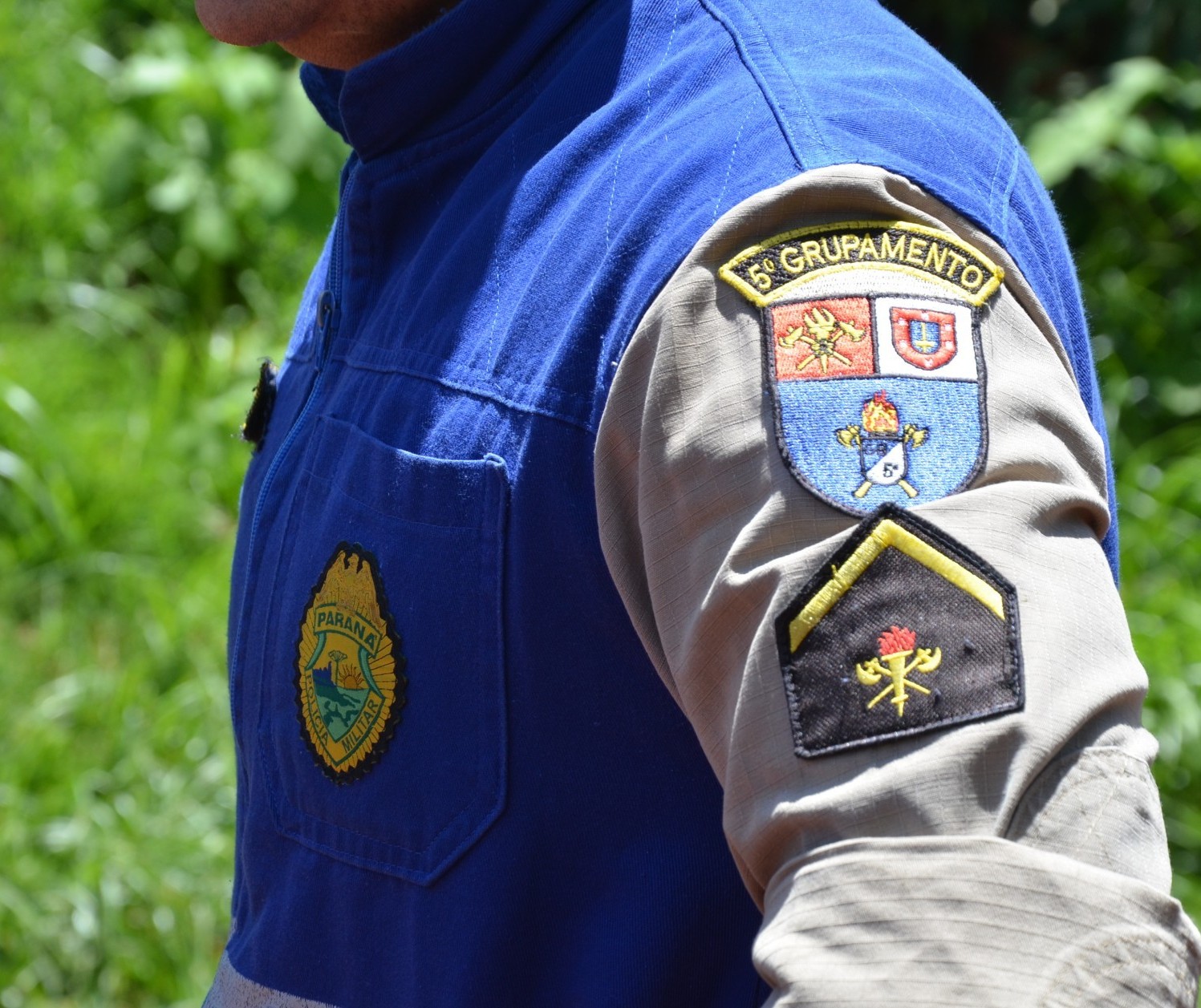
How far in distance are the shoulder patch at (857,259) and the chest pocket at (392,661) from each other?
0.24 m

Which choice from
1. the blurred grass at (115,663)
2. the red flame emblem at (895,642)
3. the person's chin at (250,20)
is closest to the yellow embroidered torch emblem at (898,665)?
the red flame emblem at (895,642)

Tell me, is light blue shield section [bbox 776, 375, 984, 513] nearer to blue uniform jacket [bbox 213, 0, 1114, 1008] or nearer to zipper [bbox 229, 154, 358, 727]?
blue uniform jacket [bbox 213, 0, 1114, 1008]

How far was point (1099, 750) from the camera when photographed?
2.73ft

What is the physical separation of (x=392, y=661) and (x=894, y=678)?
416 mm

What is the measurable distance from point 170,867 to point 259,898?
1.90 meters

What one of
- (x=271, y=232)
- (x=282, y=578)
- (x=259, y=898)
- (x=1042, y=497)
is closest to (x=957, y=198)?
(x=1042, y=497)

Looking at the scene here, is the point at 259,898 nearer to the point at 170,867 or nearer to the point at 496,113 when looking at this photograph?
the point at 496,113

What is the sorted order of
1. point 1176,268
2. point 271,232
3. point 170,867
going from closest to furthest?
point 170,867
point 1176,268
point 271,232

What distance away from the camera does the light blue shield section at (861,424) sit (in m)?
0.87

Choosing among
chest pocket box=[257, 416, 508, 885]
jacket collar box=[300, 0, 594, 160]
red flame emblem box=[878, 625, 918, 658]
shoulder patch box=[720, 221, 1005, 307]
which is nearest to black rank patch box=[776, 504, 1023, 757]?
red flame emblem box=[878, 625, 918, 658]

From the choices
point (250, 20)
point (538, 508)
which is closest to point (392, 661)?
point (538, 508)

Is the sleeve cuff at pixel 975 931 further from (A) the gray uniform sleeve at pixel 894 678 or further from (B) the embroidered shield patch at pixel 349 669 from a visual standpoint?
(B) the embroidered shield patch at pixel 349 669

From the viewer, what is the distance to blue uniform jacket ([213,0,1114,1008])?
3.34 ft

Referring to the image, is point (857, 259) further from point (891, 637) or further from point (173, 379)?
point (173, 379)
